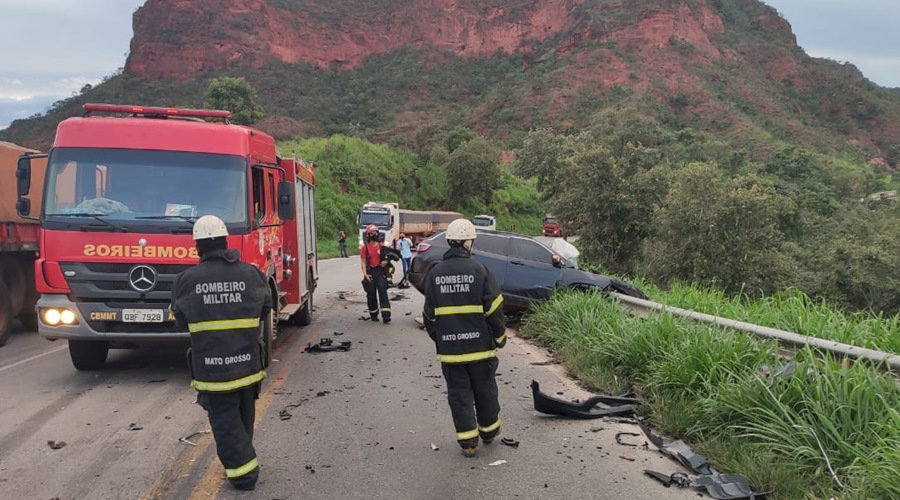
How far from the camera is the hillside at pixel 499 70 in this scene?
81.6 m

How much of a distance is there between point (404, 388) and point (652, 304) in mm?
3436

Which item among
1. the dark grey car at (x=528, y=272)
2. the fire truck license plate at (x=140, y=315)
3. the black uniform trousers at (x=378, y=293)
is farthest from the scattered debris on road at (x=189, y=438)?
the dark grey car at (x=528, y=272)

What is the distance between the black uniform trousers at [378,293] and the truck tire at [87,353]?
483cm

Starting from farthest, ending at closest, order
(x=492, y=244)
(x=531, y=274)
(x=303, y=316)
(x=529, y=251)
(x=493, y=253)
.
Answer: (x=492, y=244) → (x=493, y=253) → (x=529, y=251) → (x=531, y=274) → (x=303, y=316)

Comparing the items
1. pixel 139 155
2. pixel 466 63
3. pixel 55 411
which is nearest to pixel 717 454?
pixel 55 411

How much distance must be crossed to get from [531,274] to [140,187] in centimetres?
670

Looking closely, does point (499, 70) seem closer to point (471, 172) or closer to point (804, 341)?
point (471, 172)

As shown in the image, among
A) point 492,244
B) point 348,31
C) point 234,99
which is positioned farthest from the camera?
point 348,31

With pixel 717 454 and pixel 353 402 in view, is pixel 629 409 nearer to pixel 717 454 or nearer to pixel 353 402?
pixel 717 454

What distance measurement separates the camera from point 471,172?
171 ft

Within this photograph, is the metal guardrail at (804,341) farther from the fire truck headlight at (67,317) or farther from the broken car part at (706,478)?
the fire truck headlight at (67,317)

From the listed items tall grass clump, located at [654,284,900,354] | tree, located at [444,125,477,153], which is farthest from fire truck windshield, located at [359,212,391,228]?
tree, located at [444,125,477,153]

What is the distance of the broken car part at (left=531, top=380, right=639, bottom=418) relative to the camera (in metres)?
5.77

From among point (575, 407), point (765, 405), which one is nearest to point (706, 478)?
point (765, 405)
